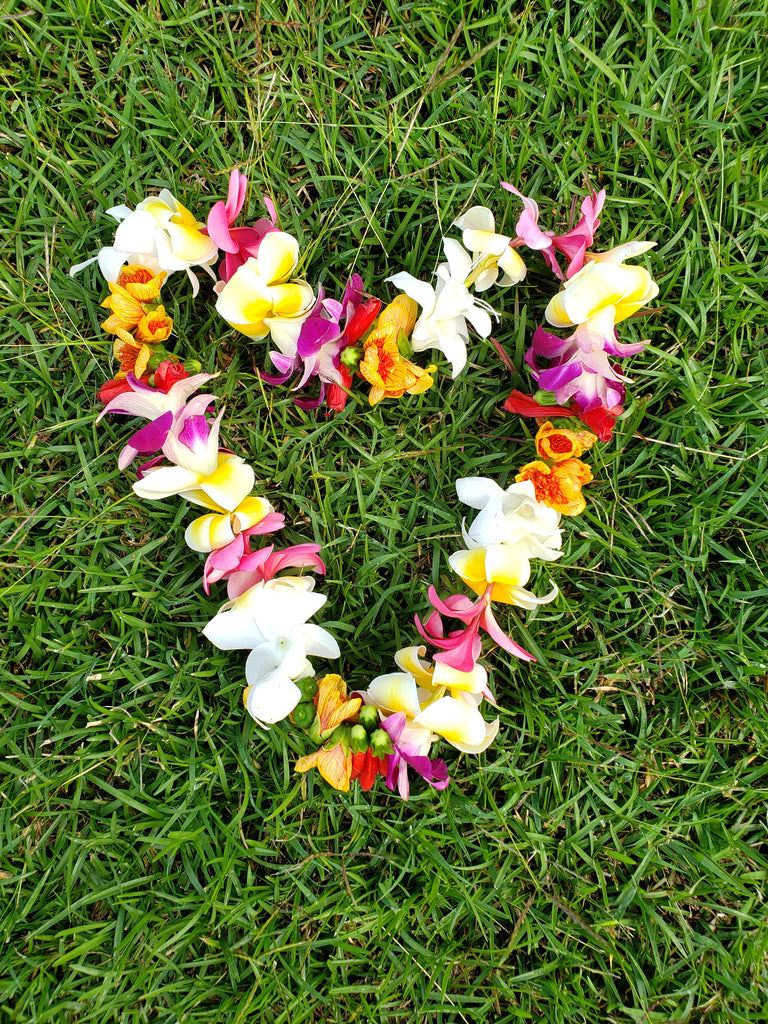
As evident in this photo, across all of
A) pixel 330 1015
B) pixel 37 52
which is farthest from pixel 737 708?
pixel 37 52

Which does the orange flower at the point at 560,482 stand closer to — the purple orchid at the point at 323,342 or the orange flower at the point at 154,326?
the purple orchid at the point at 323,342

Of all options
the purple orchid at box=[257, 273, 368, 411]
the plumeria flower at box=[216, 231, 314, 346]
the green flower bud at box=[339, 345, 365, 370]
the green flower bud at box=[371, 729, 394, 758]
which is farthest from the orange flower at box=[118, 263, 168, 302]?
the green flower bud at box=[371, 729, 394, 758]

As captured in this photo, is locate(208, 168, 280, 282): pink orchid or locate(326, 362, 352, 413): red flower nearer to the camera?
locate(208, 168, 280, 282): pink orchid

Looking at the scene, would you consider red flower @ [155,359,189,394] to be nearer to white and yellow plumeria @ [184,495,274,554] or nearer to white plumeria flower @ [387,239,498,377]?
white and yellow plumeria @ [184,495,274,554]

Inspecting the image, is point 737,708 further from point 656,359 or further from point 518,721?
point 656,359

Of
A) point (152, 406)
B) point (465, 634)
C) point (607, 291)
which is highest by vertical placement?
point (607, 291)

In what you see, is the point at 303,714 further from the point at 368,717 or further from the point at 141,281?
the point at 141,281

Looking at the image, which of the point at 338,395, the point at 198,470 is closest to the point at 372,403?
the point at 338,395

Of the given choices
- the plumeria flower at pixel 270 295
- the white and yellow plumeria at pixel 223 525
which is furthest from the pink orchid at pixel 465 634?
the plumeria flower at pixel 270 295
